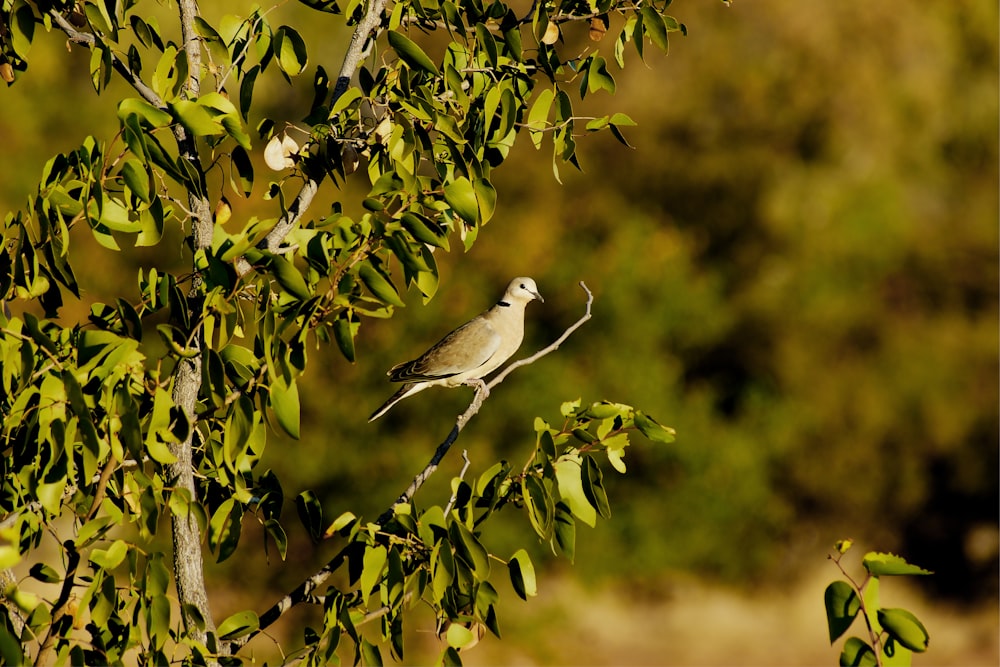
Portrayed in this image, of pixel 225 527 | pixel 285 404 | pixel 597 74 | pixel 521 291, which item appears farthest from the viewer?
pixel 521 291

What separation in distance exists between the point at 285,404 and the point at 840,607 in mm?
1183

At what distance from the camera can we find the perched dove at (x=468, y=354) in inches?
263

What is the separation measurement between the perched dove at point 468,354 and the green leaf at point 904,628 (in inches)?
174

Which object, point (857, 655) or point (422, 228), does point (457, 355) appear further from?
point (857, 655)

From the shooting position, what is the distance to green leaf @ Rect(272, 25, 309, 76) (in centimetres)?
292

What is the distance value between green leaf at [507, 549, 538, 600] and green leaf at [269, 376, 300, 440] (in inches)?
25.1

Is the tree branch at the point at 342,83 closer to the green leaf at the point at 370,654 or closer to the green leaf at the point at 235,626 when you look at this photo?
the green leaf at the point at 235,626

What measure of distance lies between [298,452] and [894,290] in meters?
11.7

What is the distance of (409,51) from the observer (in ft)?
8.86

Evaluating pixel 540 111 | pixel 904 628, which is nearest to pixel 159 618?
pixel 904 628

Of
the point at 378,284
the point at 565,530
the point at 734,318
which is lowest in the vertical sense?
the point at 734,318

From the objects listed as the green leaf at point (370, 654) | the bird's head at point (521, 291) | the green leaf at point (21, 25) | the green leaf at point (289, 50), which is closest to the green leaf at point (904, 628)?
the green leaf at point (370, 654)

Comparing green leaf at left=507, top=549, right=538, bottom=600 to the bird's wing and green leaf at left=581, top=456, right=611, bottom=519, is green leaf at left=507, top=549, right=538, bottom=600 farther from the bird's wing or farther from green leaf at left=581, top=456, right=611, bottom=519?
the bird's wing

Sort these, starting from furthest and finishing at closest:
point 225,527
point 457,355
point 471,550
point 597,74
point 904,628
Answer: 1. point 457,355
2. point 597,74
3. point 225,527
4. point 471,550
5. point 904,628
